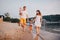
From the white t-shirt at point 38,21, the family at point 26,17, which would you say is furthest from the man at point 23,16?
the white t-shirt at point 38,21

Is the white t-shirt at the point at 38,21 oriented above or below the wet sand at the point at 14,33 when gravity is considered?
above

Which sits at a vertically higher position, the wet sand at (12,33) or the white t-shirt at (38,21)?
the white t-shirt at (38,21)

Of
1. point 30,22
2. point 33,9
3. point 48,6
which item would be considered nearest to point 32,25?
point 30,22

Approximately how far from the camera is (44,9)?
2545 mm

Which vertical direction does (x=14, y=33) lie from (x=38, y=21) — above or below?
below

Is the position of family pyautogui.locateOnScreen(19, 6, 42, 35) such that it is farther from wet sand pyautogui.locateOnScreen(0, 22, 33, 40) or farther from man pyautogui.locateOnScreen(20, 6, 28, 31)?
wet sand pyautogui.locateOnScreen(0, 22, 33, 40)

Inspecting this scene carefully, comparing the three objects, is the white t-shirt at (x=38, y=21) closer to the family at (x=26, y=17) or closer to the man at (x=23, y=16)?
the family at (x=26, y=17)

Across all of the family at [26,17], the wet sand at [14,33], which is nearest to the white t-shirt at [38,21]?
the family at [26,17]

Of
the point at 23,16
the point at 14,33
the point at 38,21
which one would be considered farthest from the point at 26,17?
the point at 14,33

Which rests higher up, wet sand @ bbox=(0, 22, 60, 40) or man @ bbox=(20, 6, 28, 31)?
man @ bbox=(20, 6, 28, 31)

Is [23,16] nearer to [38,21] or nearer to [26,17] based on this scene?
[26,17]

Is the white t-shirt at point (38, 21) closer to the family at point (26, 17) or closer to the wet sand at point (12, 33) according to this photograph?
the family at point (26, 17)

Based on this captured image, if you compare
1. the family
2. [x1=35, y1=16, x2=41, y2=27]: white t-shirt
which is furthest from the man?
[x1=35, y1=16, x2=41, y2=27]: white t-shirt

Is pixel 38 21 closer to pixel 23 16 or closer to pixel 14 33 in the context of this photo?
pixel 23 16
